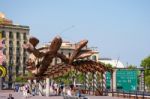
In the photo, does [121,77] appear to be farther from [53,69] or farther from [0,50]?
[0,50]

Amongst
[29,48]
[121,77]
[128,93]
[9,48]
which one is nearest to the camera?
[128,93]

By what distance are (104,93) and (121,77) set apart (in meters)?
2.74

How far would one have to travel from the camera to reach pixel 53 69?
57875 millimetres

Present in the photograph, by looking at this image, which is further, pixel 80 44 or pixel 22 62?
pixel 22 62

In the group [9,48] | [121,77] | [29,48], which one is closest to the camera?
[29,48]

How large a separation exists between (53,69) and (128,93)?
10.2 m


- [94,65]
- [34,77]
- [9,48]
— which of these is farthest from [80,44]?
[9,48]

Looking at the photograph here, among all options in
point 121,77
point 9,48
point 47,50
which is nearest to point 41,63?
point 47,50

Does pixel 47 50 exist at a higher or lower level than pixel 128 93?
higher

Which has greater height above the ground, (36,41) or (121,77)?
(36,41)

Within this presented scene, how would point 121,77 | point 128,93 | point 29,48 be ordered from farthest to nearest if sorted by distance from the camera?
point 121,77, point 29,48, point 128,93

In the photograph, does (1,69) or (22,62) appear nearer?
(1,69)

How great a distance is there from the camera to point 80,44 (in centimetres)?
5675

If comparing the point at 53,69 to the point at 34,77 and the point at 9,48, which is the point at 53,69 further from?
the point at 9,48
